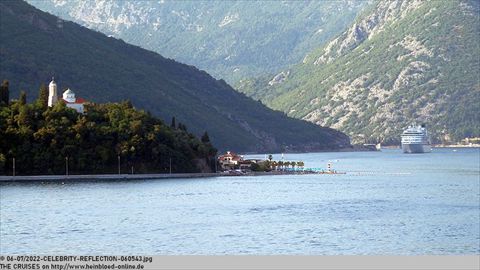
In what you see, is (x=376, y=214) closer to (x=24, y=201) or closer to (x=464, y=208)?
(x=464, y=208)

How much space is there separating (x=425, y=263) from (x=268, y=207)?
108794mm

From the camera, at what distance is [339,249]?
89.2 metres

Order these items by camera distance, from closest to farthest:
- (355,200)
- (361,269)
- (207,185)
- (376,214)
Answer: (361,269) → (376,214) → (355,200) → (207,185)

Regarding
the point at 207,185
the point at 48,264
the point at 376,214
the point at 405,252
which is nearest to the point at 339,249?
the point at 405,252

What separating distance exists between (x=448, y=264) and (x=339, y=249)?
58386 millimetres

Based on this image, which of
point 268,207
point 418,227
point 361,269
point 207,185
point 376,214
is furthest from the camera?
point 207,185

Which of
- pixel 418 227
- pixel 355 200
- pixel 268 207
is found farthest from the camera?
pixel 355 200

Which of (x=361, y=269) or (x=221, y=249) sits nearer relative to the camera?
(x=361, y=269)

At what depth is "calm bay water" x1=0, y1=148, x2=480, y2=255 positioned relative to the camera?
90875 mm

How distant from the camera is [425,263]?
3136cm

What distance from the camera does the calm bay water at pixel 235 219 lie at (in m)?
90.9

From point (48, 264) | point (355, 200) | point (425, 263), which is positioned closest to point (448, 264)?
point (425, 263)

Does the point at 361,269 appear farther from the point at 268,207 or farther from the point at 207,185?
the point at 207,185

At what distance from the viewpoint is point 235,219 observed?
393 ft
